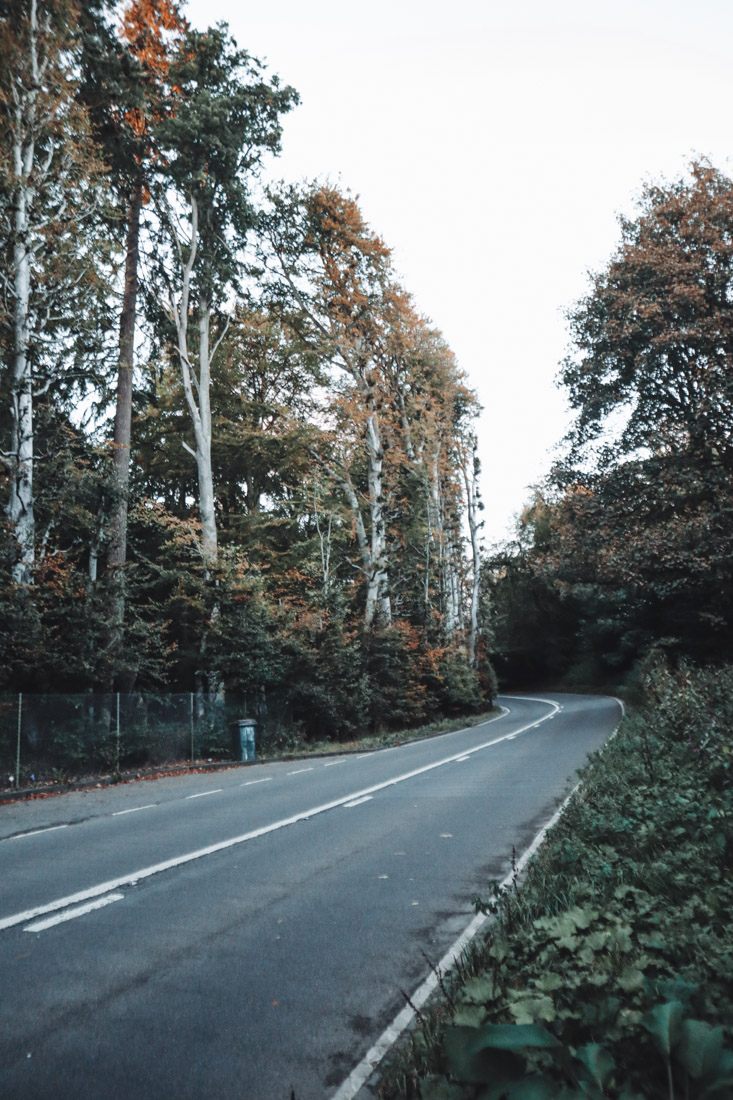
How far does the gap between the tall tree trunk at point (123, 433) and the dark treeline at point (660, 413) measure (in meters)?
12.9

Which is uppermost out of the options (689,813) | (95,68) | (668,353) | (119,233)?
(95,68)

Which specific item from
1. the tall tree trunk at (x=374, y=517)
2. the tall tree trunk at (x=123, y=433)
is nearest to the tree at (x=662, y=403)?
the tall tree trunk at (x=374, y=517)

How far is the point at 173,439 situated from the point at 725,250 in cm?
1961

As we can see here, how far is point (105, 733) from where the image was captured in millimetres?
15773

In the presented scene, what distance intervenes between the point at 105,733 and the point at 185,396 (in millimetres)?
12299

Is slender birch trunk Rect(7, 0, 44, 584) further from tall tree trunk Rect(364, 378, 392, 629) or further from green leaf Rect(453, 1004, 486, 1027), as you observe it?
green leaf Rect(453, 1004, 486, 1027)

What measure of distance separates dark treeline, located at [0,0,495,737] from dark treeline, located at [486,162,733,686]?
7045 mm

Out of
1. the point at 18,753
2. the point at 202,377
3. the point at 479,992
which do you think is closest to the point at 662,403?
the point at 202,377

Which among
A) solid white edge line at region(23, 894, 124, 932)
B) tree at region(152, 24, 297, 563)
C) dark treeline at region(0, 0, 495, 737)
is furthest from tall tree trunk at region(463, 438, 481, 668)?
solid white edge line at region(23, 894, 124, 932)

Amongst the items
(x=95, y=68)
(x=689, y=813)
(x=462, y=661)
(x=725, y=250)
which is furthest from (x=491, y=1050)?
(x=462, y=661)

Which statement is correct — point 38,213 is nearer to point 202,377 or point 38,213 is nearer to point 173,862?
point 202,377

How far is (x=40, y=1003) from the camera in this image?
12.8 ft

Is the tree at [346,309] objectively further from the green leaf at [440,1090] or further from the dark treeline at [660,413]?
the green leaf at [440,1090]

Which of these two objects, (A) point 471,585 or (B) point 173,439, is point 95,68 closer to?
(B) point 173,439
